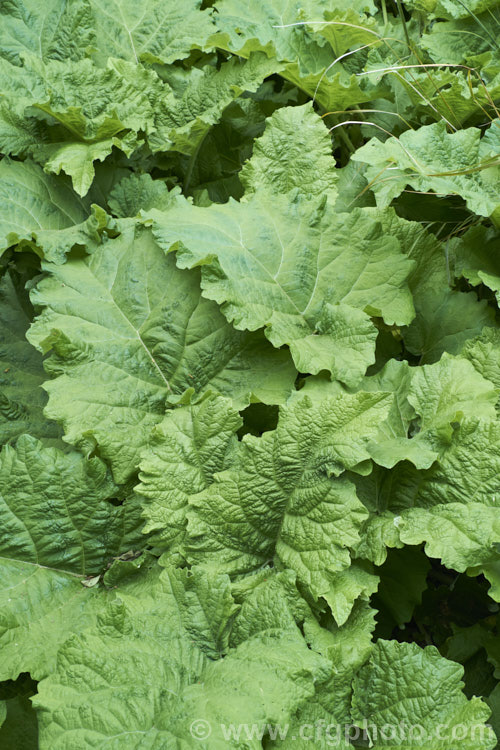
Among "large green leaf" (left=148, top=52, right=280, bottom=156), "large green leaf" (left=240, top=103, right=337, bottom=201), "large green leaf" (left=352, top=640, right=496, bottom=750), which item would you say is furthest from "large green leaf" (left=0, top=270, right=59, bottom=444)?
"large green leaf" (left=352, top=640, right=496, bottom=750)

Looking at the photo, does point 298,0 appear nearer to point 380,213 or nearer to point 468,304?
point 380,213

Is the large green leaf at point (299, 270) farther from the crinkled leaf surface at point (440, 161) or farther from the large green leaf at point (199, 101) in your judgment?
the large green leaf at point (199, 101)

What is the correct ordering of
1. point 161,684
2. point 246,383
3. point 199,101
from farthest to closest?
point 199,101 → point 246,383 → point 161,684

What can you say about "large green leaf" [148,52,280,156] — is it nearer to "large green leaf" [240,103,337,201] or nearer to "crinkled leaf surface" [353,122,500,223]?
"large green leaf" [240,103,337,201]

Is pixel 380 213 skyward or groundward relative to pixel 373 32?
groundward

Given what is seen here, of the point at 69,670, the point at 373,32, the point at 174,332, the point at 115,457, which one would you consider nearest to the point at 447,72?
the point at 373,32

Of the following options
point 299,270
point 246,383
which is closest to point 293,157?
point 299,270

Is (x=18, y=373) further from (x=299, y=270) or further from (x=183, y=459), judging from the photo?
(x=299, y=270)

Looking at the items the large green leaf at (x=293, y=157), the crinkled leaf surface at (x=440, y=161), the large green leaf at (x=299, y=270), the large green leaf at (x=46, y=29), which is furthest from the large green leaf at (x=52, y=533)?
the large green leaf at (x=46, y=29)
